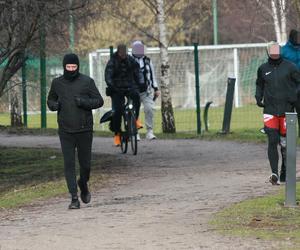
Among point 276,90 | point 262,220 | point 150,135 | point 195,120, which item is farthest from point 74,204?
point 195,120

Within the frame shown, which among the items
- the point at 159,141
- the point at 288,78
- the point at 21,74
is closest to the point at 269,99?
the point at 288,78

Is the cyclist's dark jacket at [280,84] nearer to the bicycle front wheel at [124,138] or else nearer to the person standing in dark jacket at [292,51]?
the person standing in dark jacket at [292,51]

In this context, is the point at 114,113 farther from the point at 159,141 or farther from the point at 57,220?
the point at 57,220

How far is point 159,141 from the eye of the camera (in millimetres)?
20047

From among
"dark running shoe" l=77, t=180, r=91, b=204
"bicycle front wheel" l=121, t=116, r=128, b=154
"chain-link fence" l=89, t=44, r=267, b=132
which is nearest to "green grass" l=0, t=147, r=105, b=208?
"bicycle front wheel" l=121, t=116, r=128, b=154

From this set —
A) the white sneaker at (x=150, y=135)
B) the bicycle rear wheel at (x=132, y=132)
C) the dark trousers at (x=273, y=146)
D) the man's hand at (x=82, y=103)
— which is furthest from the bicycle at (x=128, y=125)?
the man's hand at (x=82, y=103)

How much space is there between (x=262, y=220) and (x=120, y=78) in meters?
7.94

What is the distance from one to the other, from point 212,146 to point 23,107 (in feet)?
26.8

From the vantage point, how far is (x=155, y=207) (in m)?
11.2

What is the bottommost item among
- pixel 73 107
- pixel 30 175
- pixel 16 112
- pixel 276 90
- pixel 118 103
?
pixel 30 175

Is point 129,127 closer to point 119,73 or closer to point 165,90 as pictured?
point 119,73

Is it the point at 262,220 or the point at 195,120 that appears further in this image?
the point at 195,120

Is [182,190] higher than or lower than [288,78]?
lower

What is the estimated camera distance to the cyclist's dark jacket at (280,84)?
12359 millimetres
